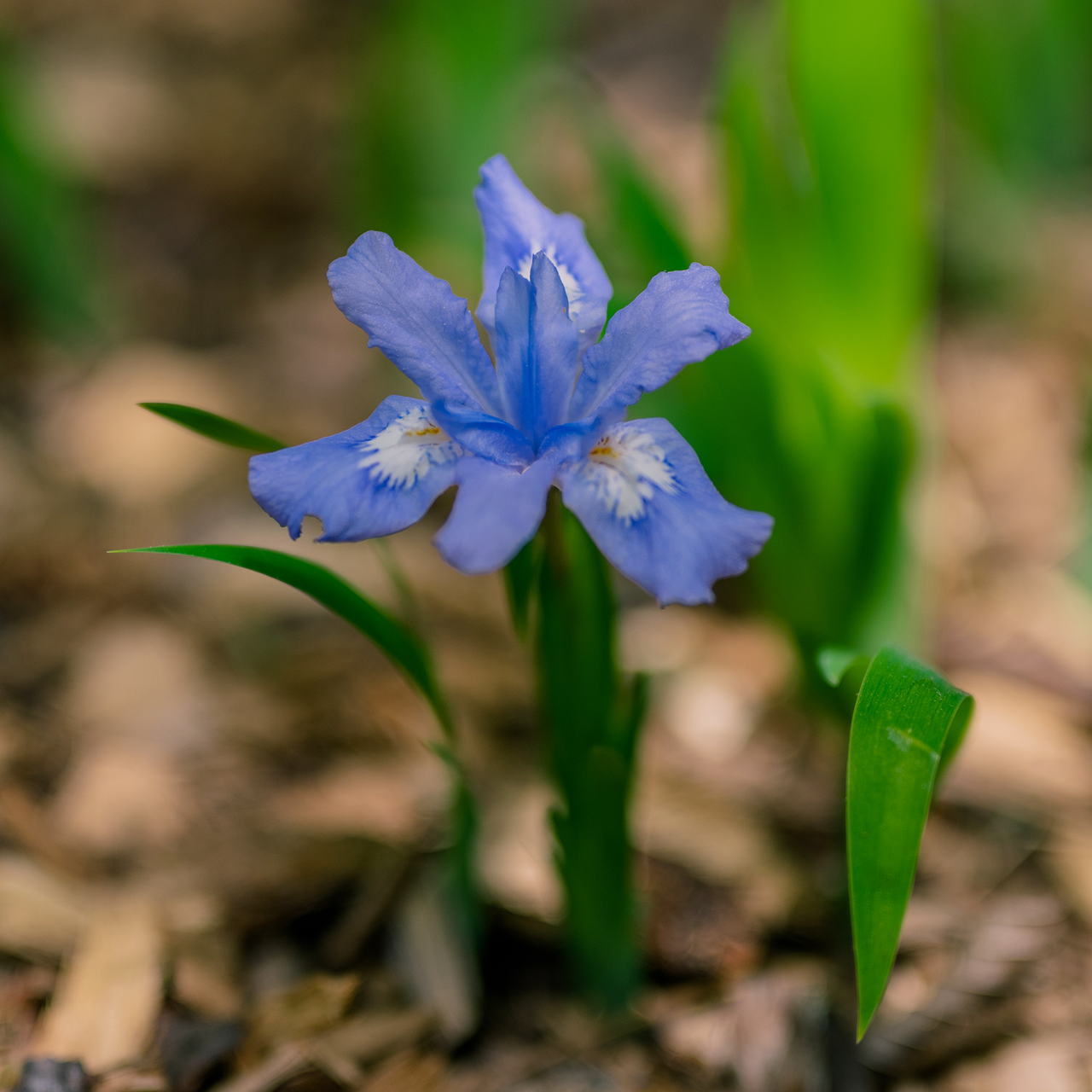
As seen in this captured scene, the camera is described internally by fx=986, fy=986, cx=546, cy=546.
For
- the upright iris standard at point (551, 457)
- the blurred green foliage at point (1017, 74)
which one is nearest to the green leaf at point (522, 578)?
the upright iris standard at point (551, 457)

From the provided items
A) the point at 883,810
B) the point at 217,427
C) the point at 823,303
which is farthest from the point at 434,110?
the point at 883,810

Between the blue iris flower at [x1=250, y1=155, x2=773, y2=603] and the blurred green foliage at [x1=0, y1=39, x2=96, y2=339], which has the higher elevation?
the blue iris flower at [x1=250, y1=155, x2=773, y2=603]

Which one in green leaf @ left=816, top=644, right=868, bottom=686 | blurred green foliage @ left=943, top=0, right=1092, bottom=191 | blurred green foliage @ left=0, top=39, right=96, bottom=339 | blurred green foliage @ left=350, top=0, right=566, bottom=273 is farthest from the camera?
blurred green foliage @ left=943, top=0, right=1092, bottom=191

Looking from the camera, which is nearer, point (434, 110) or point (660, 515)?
point (660, 515)

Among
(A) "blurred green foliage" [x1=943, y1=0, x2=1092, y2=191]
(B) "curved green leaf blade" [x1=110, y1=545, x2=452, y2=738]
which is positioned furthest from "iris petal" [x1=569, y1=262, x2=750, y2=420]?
(A) "blurred green foliage" [x1=943, y1=0, x2=1092, y2=191]

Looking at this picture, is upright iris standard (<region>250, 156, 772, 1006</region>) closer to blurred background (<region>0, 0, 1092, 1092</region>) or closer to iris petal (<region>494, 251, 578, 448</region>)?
iris petal (<region>494, 251, 578, 448</region>)

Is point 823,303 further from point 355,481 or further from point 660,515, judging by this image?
point 355,481

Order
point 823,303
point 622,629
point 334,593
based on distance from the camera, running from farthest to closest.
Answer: point 622,629
point 823,303
point 334,593
